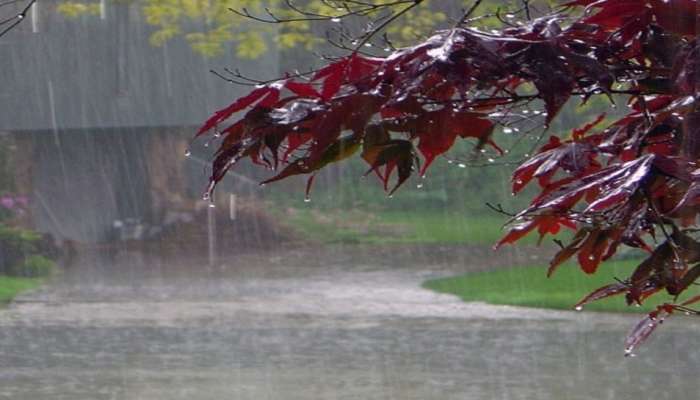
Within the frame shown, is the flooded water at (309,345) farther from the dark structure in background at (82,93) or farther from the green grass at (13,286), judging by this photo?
the dark structure in background at (82,93)

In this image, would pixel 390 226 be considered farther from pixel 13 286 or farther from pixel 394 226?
pixel 13 286

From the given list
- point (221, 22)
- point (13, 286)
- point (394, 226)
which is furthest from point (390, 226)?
point (13, 286)

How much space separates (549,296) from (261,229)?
806cm

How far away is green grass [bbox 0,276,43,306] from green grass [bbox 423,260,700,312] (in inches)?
185

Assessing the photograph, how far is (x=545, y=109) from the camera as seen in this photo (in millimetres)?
1983

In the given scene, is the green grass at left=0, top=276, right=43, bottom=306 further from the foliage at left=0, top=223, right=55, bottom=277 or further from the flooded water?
the foliage at left=0, top=223, right=55, bottom=277

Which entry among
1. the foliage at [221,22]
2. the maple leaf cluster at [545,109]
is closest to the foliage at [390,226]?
the foliage at [221,22]

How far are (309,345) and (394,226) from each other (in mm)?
11419

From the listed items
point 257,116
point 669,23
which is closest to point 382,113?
point 257,116

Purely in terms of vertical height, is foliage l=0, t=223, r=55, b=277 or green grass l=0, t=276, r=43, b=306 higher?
foliage l=0, t=223, r=55, b=277

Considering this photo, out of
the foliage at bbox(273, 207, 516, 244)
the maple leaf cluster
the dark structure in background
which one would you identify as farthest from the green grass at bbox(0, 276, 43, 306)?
the maple leaf cluster

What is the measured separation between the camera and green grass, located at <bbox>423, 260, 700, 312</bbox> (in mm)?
11734

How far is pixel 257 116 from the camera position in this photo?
2008mm

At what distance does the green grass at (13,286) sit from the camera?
12448mm
